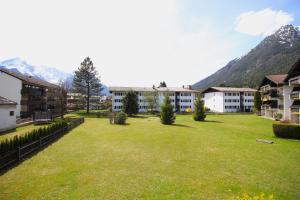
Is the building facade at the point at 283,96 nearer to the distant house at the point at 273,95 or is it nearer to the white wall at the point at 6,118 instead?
the distant house at the point at 273,95

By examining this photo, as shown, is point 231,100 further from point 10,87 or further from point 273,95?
point 10,87

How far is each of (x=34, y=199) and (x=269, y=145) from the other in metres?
22.3

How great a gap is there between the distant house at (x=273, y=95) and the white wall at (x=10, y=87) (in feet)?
199

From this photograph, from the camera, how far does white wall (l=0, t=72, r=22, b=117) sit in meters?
39.7

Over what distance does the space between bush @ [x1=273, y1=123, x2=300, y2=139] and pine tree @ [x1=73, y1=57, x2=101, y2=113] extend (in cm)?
5443

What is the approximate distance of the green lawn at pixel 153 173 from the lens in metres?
9.69

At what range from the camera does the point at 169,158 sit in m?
15.5

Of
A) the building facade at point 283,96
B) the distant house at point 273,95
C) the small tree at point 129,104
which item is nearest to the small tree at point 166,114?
the small tree at point 129,104

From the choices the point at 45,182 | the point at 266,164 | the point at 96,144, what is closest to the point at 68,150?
the point at 96,144

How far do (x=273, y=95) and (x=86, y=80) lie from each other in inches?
2280

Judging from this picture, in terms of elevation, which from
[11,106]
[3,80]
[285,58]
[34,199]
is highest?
[285,58]

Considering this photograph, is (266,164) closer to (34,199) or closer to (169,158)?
(169,158)

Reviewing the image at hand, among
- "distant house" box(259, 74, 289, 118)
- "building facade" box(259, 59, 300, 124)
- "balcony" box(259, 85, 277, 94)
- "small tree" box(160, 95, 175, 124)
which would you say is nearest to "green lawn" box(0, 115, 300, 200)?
"small tree" box(160, 95, 175, 124)

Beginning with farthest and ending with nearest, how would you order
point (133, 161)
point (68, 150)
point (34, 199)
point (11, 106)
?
point (11, 106) → point (68, 150) → point (133, 161) → point (34, 199)
